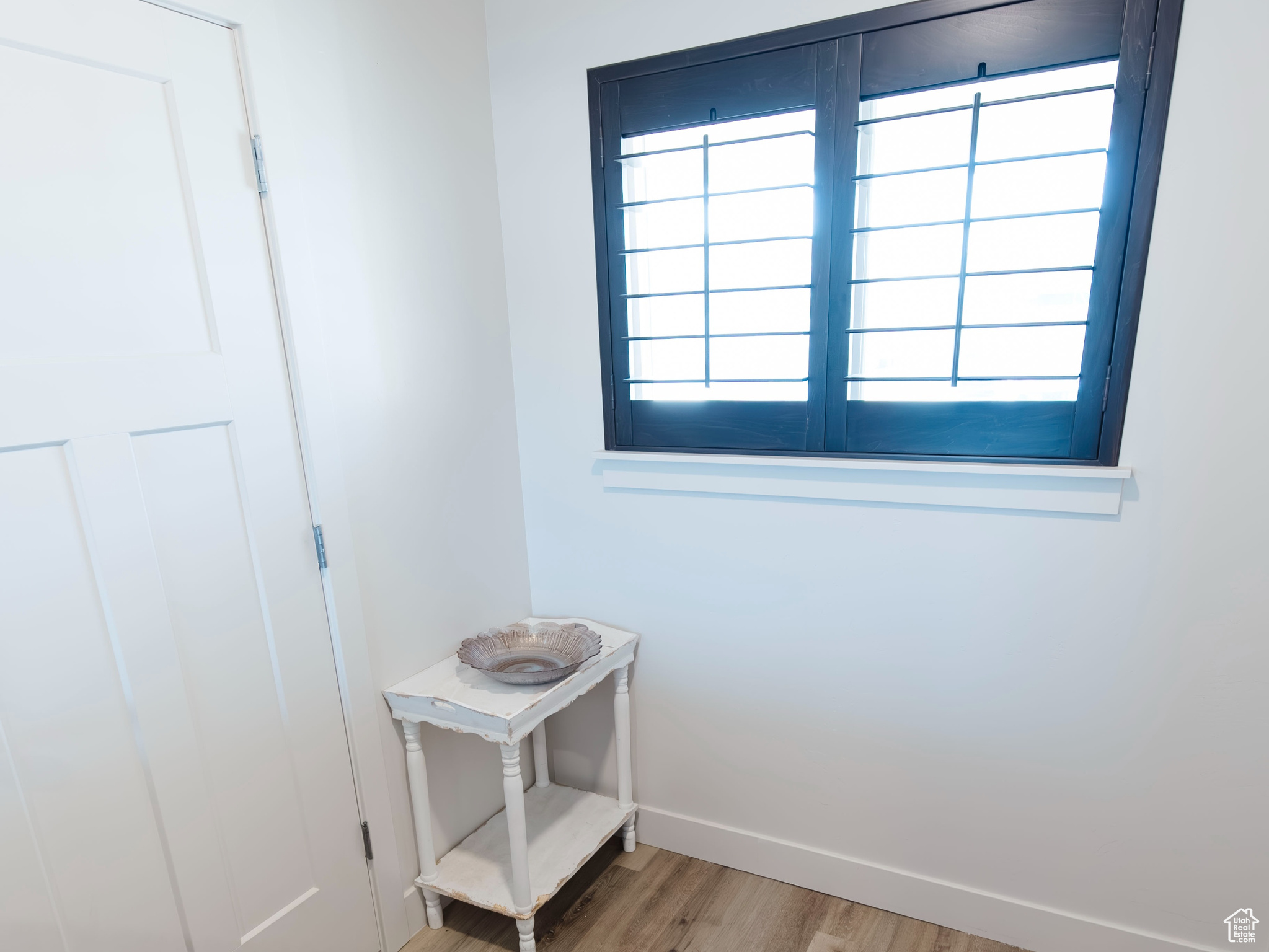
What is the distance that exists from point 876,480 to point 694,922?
47.9 inches

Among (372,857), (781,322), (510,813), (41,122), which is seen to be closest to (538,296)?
(781,322)

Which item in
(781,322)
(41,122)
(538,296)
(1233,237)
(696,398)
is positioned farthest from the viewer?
(538,296)

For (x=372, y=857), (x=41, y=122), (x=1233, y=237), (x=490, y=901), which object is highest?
(x=41, y=122)

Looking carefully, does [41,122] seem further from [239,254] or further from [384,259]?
[384,259]

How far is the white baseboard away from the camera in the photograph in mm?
→ 1571

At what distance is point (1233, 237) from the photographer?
1.26 meters

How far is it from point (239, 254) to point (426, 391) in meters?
0.52

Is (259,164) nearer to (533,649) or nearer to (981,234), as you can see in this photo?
(533,649)

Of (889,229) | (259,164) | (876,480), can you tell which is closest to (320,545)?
(259,164)

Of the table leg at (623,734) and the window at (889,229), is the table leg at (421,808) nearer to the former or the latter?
the table leg at (623,734)

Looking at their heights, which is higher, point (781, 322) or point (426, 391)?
point (781, 322)

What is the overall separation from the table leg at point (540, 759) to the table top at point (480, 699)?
16.4 inches

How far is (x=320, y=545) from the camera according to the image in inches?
57.9
